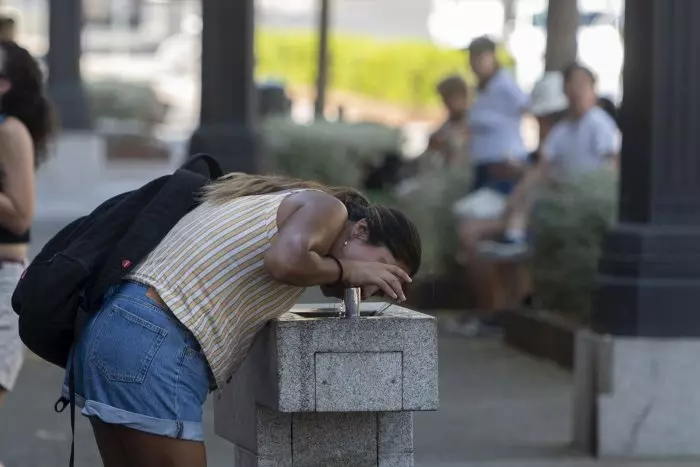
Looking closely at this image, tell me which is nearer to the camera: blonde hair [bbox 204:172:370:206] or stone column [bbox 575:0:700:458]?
blonde hair [bbox 204:172:370:206]

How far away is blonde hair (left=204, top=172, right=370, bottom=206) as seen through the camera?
402cm

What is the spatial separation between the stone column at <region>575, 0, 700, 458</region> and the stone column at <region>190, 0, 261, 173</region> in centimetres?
514

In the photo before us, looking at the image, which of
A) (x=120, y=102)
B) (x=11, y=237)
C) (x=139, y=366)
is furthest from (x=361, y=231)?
(x=120, y=102)

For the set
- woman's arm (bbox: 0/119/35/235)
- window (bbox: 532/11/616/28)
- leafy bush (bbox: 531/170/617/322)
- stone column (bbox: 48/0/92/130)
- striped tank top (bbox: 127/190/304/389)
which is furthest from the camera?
window (bbox: 532/11/616/28)

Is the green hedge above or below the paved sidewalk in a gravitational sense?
above

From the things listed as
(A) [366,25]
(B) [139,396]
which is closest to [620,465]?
(B) [139,396]

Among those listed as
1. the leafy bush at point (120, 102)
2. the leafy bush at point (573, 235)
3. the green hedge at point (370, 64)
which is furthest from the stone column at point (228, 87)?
the green hedge at point (370, 64)

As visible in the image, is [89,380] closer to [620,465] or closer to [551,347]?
[620,465]

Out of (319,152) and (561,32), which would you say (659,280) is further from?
(319,152)

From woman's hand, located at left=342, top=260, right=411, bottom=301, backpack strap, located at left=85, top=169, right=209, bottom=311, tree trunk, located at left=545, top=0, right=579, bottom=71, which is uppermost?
tree trunk, located at left=545, top=0, right=579, bottom=71

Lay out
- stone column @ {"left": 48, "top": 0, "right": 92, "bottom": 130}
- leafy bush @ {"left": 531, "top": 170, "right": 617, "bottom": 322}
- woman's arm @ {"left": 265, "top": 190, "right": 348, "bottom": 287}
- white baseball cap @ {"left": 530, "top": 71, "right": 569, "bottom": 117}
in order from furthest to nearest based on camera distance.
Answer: stone column @ {"left": 48, "top": 0, "right": 92, "bottom": 130}
white baseball cap @ {"left": 530, "top": 71, "right": 569, "bottom": 117}
leafy bush @ {"left": 531, "top": 170, "right": 617, "bottom": 322}
woman's arm @ {"left": 265, "top": 190, "right": 348, "bottom": 287}

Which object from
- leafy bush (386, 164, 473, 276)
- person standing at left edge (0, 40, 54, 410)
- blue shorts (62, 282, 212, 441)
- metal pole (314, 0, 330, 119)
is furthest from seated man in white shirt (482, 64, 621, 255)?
metal pole (314, 0, 330, 119)

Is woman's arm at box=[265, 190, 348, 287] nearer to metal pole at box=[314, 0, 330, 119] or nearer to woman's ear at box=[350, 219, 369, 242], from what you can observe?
woman's ear at box=[350, 219, 369, 242]

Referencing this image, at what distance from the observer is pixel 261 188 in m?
4.06
